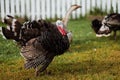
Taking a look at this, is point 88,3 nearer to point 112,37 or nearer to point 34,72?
point 112,37

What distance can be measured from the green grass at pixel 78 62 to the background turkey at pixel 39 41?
0.45 meters

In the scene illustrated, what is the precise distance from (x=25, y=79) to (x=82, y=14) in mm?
11164

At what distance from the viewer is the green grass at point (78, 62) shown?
7824 millimetres

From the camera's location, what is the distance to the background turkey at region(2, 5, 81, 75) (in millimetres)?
7398

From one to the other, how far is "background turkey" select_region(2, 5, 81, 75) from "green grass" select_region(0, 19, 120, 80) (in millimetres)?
454

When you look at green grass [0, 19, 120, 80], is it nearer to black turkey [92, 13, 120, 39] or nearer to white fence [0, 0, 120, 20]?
black turkey [92, 13, 120, 39]

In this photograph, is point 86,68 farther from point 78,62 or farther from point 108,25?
point 108,25

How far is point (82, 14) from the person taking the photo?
1862 centimetres

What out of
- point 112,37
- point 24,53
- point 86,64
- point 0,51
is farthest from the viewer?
point 112,37

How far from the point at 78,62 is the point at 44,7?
1000 cm

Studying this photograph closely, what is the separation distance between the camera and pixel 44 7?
18828 mm

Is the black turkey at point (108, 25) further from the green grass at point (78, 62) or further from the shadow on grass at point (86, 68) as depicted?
the shadow on grass at point (86, 68)

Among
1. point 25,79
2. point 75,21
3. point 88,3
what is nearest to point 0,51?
point 25,79

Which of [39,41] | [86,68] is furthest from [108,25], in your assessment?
[39,41]
